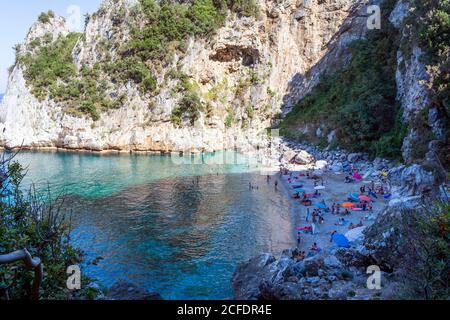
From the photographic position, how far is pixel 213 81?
68.2 m

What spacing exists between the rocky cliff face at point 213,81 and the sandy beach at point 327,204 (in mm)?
23249

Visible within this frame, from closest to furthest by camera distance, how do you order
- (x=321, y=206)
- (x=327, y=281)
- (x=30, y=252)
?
(x=30, y=252), (x=327, y=281), (x=321, y=206)

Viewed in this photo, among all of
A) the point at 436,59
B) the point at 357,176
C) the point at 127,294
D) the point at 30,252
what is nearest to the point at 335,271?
the point at 127,294

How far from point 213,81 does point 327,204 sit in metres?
42.3

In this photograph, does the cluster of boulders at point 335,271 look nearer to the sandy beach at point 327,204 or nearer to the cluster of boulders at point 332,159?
the sandy beach at point 327,204

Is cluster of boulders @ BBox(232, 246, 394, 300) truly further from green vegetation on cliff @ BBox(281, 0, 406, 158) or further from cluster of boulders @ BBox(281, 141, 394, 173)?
green vegetation on cliff @ BBox(281, 0, 406, 158)

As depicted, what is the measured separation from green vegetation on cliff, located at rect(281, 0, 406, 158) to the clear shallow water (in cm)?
1427

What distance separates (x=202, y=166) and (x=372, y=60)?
1186 inches

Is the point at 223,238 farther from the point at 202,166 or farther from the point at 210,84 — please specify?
the point at 210,84

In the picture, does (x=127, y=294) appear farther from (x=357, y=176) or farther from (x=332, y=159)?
(x=332, y=159)

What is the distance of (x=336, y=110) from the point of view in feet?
184

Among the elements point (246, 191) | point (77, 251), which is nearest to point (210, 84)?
point (246, 191)

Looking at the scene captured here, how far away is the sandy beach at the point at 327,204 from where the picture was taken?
2556 centimetres

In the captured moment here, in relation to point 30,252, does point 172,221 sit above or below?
below
